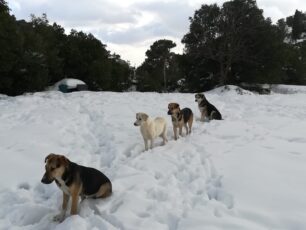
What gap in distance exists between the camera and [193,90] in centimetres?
3400

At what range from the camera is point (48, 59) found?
2677cm

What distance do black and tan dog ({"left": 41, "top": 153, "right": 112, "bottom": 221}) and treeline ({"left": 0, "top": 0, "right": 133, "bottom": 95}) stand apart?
17.4m

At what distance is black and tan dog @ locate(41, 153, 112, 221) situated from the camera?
15.7ft

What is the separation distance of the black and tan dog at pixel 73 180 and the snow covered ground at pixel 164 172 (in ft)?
0.58

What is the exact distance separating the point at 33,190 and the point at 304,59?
40007 mm

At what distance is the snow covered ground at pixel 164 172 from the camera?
504 cm

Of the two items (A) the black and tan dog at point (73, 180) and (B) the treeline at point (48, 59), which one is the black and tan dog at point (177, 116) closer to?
(A) the black and tan dog at point (73, 180)

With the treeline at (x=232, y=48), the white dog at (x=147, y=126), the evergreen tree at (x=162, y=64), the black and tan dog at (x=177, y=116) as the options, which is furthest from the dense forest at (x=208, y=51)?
the white dog at (x=147, y=126)

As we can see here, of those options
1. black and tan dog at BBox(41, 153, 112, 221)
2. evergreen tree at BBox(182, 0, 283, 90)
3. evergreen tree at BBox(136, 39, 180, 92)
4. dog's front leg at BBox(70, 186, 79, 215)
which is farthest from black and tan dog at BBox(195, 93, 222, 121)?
evergreen tree at BBox(136, 39, 180, 92)

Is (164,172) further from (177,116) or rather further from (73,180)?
(177,116)

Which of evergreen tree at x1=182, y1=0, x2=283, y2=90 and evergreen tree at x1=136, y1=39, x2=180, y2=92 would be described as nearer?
evergreen tree at x1=182, y1=0, x2=283, y2=90

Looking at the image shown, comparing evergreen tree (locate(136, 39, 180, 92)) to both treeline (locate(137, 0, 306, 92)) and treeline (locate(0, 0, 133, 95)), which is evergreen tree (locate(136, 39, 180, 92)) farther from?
treeline (locate(137, 0, 306, 92))

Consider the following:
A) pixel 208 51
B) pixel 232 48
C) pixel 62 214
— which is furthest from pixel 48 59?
pixel 62 214

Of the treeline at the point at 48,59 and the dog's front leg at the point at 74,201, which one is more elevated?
the treeline at the point at 48,59
